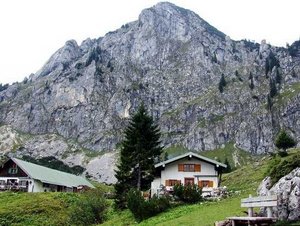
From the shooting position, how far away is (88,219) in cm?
5153

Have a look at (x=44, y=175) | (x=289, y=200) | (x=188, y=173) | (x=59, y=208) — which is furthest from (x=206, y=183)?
(x=44, y=175)

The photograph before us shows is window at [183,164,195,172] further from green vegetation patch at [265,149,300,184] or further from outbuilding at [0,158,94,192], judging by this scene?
outbuilding at [0,158,94,192]

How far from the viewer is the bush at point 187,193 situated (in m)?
45.6

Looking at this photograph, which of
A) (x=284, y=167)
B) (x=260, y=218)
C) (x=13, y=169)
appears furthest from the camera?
(x=13, y=169)

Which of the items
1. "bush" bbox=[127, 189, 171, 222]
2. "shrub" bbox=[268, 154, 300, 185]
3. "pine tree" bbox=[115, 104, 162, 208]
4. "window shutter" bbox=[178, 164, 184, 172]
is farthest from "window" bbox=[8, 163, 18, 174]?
"shrub" bbox=[268, 154, 300, 185]

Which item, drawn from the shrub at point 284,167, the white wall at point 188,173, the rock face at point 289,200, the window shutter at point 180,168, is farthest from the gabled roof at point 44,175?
the rock face at point 289,200

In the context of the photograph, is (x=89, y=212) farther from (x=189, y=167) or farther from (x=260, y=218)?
(x=260, y=218)

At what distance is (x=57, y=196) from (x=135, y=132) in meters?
21.6

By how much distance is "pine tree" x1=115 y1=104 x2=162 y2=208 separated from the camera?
57.7 m

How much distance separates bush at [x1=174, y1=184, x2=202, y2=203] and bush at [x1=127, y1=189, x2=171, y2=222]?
289 cm

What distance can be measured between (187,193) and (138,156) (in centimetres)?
1351

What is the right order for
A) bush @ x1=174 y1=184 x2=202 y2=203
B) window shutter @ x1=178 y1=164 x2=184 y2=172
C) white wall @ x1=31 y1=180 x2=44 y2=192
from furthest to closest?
1. white wall @ x1=31 y1=180 x2=44 y2=192
2. window shutter @ x1=178 y1=164 x2=184 y2=172
3. bush @ x1=174 y1=184 x2=202 y2=203

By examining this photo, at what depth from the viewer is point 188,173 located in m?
60.4

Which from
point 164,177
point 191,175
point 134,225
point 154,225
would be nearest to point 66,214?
point 164,177
